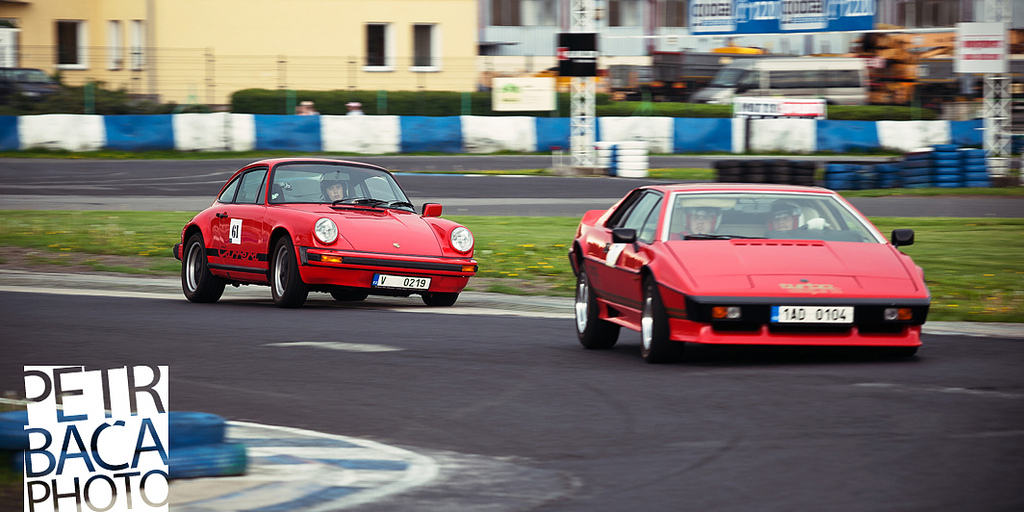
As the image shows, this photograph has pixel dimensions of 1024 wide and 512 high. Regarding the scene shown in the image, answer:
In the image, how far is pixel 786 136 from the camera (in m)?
42.0

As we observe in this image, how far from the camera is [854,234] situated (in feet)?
28.8

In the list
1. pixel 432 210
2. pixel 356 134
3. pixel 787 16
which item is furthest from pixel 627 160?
pixel 432 210

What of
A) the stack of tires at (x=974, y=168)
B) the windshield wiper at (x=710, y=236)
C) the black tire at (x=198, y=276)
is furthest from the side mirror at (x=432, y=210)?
the stack of tires at (x=974, y=168)

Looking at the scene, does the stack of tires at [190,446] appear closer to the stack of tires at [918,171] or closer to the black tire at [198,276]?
the black tire at [198,276]

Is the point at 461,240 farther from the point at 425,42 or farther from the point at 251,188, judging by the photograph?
the point at 425,42

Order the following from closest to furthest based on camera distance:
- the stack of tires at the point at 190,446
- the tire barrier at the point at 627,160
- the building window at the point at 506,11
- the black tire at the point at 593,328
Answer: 1. the stack of tires at the point at 190,446
2. the black tire at the point at 593,328
3. the tire barrier at the point at 627,160
4. the building window at the point at 506,11

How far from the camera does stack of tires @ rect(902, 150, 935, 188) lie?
2984cm

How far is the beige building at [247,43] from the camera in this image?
144 ft

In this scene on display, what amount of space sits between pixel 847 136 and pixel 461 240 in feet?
103

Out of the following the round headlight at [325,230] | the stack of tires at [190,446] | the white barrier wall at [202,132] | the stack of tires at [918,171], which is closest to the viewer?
the stack of tires at [190,446]

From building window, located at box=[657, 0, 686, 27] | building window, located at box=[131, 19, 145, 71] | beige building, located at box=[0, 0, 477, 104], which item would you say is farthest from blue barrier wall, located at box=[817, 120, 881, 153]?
building window, located at box=[657, 0, 686, 27]

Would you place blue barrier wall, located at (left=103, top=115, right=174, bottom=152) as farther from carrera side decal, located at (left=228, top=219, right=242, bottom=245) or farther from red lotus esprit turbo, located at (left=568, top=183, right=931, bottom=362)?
red lotus esprit turbo, located at (left=568, top=183, right=931, bottom=362)

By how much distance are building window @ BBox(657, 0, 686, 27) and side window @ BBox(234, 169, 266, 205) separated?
57597 millimetres

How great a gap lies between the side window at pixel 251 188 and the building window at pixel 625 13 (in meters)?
Answer: 57.5
